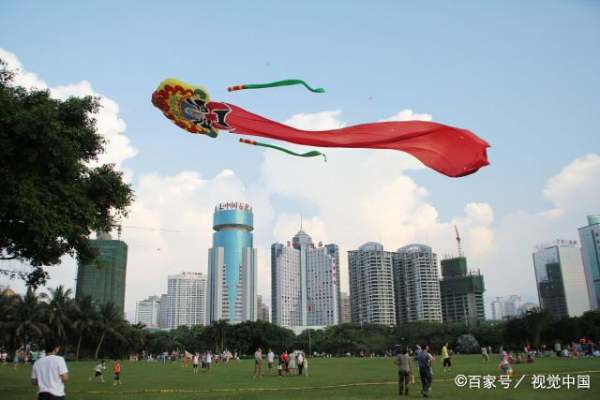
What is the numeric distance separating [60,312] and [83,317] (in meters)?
4.25

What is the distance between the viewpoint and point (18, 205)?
17125mm

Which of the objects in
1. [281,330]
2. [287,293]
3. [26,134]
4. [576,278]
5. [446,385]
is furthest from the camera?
[287,293]

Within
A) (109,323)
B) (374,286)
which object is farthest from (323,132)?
(374,286)

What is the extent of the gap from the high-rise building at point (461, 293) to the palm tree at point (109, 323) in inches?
4159

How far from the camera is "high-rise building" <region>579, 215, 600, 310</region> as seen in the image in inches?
5497

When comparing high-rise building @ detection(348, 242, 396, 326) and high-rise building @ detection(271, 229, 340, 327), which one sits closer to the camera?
high-rise building @ detection(348, 242, 396, 326)

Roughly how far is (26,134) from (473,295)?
6185 inches

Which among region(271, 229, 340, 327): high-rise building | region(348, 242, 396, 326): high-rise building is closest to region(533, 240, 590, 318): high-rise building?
region(348, 242, 396, 326): high-rise building

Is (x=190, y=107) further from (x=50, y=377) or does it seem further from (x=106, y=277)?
(x=106, y=277)

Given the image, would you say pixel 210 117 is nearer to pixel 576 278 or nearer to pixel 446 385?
pixel 446 385

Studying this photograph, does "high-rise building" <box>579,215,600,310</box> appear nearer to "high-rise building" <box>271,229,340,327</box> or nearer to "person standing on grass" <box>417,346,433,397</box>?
"high-rise building" <box>271,229,340,327</box>

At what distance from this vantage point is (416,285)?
152000 mm

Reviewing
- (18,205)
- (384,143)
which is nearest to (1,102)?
(18,205)

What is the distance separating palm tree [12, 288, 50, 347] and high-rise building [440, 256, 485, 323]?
118 meters
